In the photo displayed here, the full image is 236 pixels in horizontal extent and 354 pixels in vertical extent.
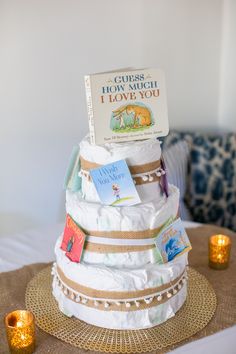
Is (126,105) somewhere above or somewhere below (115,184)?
above

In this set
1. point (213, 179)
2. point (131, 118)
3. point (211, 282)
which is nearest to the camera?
point (131, 118)

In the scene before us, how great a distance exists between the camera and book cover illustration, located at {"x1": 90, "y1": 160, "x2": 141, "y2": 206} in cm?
113

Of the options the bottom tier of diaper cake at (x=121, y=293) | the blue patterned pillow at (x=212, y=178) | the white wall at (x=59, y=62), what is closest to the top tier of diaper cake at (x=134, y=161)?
the bottom tier of diaper cake at (x=121, y=293)

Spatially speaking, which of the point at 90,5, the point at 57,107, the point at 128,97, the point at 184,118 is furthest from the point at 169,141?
the point at 128,97

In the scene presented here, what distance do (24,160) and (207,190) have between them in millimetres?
1000

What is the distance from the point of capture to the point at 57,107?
90.4 inches

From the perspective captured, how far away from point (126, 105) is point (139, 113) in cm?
4

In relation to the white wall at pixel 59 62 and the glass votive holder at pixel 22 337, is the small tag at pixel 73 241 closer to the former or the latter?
the glass votive holder at pixel 22 337

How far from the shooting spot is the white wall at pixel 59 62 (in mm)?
2145

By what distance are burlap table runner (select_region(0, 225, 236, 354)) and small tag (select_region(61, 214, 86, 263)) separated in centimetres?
21

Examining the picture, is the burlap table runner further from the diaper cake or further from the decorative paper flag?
the decorative paper flag

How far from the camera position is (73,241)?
3.92 feet

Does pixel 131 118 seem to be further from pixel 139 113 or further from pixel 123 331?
pixel 123 331

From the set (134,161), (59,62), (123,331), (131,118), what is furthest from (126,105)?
(59,62)
